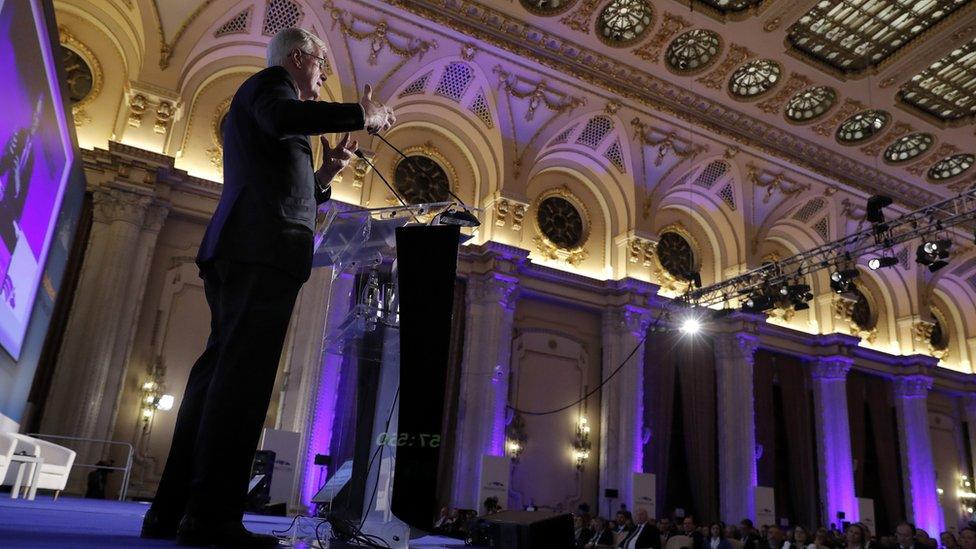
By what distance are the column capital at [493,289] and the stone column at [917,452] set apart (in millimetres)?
12337

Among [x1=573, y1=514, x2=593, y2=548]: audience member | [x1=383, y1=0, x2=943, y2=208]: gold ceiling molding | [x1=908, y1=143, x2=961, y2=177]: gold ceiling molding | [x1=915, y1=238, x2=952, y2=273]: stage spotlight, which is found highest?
[x1=908, y1=143, x2=961, y2=177]: gold ceiling molding

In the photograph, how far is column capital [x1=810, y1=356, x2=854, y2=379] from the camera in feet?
57.8

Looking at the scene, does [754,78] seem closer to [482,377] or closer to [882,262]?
[882,262]

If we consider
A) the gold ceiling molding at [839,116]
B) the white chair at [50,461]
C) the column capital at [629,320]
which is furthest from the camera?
the column capital at [629,320]

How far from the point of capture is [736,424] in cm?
1577

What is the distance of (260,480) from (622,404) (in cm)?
866

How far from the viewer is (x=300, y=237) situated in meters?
2.14

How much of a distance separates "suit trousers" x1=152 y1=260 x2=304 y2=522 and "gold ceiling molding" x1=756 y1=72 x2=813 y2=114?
14287 mm

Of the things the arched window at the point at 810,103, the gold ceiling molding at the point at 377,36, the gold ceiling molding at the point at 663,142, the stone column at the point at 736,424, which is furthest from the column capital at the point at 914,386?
the gold ceiling molding at the point at 377,36

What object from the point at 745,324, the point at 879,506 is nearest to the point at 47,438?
the point at 745,324

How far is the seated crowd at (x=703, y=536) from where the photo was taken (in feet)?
28.3

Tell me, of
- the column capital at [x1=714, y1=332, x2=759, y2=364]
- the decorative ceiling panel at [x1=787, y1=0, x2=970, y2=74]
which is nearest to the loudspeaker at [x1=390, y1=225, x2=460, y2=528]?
the decorative ceiling panel at [x1=787, y1=0, x2=970, y2=74]

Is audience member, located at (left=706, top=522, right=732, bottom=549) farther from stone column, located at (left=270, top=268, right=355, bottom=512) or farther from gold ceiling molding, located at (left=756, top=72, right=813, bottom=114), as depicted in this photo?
gold ceiling molding, located at (left=756, top=72, right=813, bottom=114)

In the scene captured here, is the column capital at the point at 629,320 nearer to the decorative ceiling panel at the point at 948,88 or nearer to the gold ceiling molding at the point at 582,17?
the gold ceiling molding at the point at 582,17
